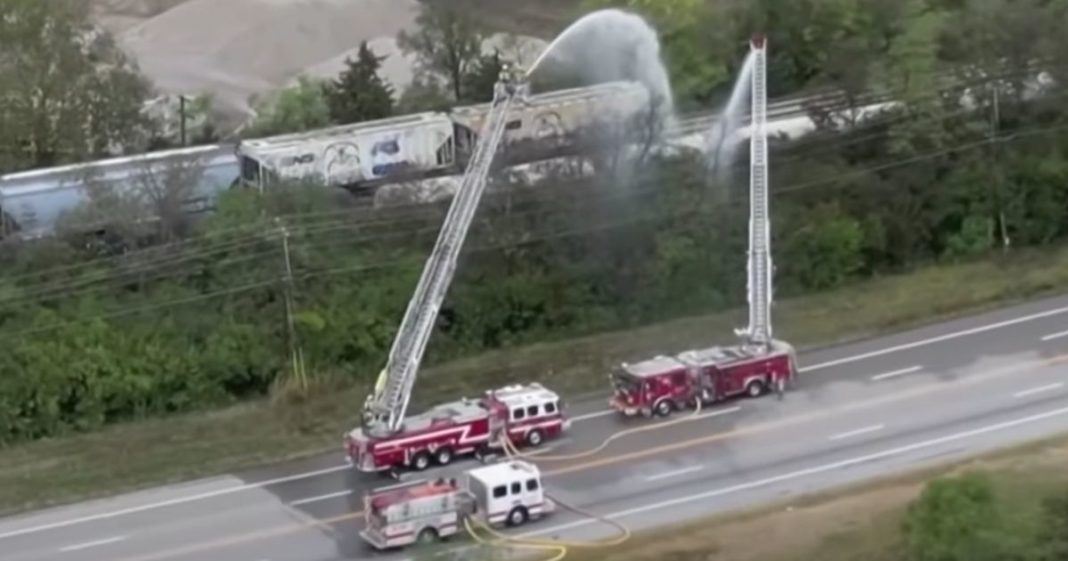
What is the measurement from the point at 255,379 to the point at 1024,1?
538 inches

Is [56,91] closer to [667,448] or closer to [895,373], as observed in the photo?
[667,448]

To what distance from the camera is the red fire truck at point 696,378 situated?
2486cm

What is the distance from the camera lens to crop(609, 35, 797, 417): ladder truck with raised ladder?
981 inches

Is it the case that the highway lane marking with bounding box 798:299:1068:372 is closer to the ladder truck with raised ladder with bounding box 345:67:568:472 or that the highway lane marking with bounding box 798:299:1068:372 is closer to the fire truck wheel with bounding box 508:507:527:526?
the ladder truck with raised ladder with bounding box 345:67:568:472

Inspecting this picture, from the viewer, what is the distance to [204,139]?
3356 cm

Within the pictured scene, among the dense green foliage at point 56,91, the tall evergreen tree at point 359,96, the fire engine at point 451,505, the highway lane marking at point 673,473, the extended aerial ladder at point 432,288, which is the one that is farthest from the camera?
the tall evergreen tree at point 359,96

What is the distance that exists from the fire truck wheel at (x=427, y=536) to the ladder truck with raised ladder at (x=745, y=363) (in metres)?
4.15

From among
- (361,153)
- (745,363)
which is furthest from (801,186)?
(361,153)

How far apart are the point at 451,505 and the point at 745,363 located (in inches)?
205

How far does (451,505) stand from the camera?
71.1 ft

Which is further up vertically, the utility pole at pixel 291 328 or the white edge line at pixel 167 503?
the utility pole at pixel 291 328

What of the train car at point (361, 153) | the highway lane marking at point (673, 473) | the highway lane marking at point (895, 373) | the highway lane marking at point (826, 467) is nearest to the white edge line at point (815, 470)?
the highway lane marking at point (826, 467)

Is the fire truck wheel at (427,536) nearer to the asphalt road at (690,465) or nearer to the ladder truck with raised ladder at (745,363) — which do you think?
the asphalt road at (690,465)

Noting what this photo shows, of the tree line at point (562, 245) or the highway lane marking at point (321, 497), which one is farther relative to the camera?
the tree line at point (562, 245)
